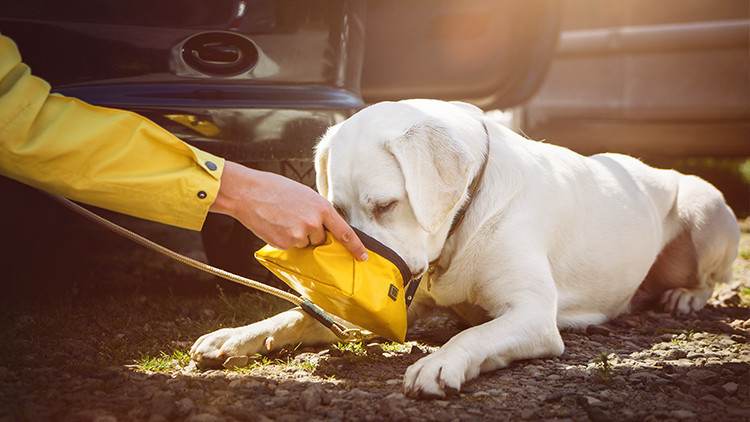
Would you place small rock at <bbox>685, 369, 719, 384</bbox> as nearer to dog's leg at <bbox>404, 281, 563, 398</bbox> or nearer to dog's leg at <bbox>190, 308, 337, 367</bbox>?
dog's leg at <bbox>404, 281, 563, 398</bbox>

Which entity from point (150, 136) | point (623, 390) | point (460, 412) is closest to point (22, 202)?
point (150, 136)

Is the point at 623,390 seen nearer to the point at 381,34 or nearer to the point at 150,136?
the point at 150,136

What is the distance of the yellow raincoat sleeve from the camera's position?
197cm

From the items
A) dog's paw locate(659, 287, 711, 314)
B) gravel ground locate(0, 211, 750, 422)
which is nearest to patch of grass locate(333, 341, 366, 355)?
gravel ground locate(0, 211, 750, 422)

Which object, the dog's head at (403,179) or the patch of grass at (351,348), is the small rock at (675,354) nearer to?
the dog's head at (403,179)

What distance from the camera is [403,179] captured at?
7.91 feet

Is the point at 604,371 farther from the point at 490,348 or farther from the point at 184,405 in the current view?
the point at 184,405

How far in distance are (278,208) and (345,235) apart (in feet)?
0.73

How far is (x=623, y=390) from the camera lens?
2.09 meters

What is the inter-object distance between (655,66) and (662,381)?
4985 millimetres

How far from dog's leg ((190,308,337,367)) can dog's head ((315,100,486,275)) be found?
0.46m

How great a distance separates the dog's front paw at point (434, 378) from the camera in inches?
77.4

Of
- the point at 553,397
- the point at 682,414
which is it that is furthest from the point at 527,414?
the point at 682,414

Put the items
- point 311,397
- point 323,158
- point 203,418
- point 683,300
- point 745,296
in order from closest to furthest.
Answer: point 203,418 → point 311,397 → point 323,158 → point 683,300 → point 745,296
